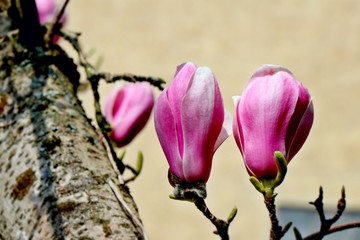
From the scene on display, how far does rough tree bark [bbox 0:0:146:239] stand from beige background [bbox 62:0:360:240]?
89.0 inches

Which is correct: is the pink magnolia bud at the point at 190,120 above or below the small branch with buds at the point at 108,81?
above

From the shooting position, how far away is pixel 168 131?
65 centimetres

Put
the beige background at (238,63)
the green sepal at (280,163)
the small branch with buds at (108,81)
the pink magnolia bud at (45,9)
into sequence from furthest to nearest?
1. the beige background at (238,63)
2. the pink magnolia bud at (45,9)
3. the small branch with buds at (108,81)
4. the green sepal at (280,163)

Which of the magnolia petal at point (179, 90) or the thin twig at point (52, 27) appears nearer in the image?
the magnolia petal at point (179, 90)

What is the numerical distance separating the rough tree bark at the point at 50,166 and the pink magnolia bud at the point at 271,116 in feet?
0.39

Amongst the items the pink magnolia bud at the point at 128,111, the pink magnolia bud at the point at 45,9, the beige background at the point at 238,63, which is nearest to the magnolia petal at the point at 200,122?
the pink magnolia bud at the point at 128,111

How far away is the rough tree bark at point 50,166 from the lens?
0.69 metres

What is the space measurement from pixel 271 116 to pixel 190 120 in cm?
6

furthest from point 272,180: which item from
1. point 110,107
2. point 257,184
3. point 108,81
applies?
point 110,107

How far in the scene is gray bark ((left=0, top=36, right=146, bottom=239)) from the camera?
Result: 0.68m

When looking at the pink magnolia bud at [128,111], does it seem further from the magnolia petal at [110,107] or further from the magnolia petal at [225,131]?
the magnolia petal at [225,131]

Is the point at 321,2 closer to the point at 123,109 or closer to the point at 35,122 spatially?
the point at 123,109

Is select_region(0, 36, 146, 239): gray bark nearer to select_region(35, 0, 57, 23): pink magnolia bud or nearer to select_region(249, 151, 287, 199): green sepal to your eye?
select_region(249, 151, 287, 199): green sepal

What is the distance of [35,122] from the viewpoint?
796 mm
